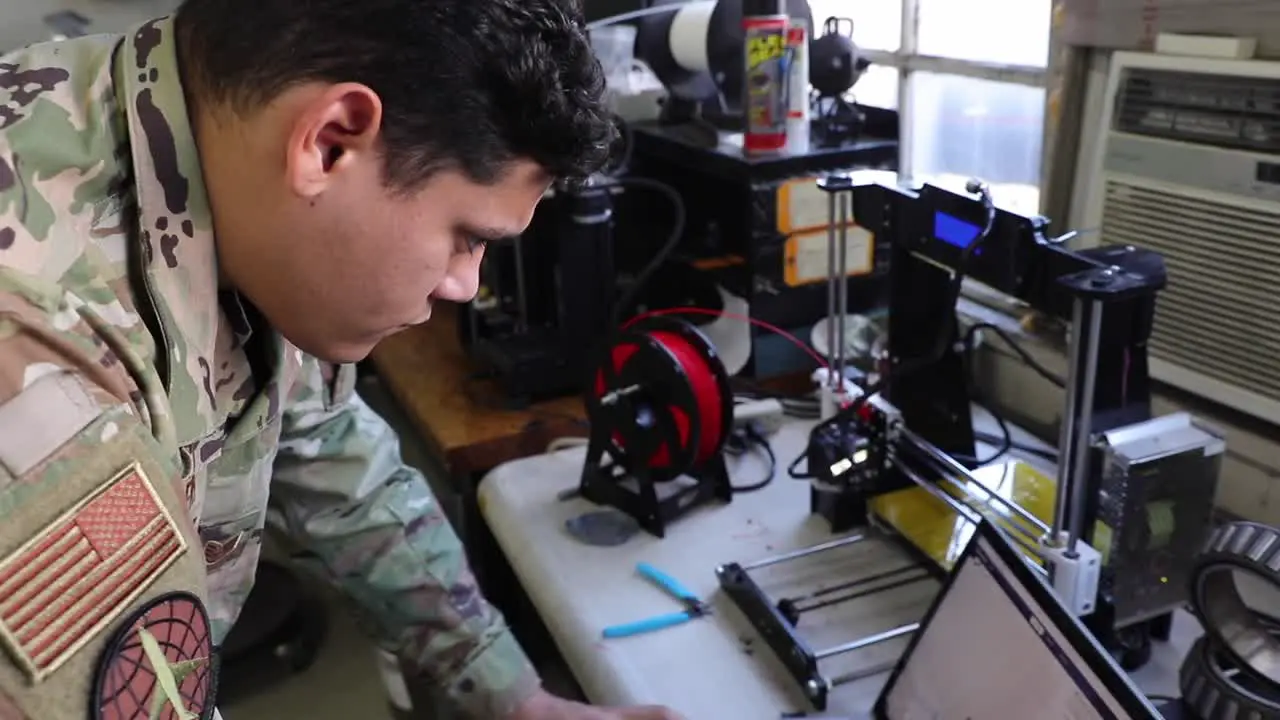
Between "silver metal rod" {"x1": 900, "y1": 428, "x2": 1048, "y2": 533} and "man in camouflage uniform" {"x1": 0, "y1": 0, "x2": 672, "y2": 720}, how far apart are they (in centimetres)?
56

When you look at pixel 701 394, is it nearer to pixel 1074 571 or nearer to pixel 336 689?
pixel 1074 571

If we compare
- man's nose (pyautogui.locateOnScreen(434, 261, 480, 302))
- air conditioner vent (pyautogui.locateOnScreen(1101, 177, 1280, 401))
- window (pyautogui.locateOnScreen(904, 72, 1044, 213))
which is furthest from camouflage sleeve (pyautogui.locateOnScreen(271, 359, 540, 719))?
window (pyautogui.locateOnScreen(904, 72, 1044, 213))

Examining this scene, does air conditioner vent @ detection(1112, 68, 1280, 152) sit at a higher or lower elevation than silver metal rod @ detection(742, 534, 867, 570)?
higher

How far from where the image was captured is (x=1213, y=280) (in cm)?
120

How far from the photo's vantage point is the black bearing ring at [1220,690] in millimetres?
779

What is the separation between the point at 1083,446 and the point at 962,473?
16 centimetres

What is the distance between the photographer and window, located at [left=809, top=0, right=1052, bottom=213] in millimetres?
1634

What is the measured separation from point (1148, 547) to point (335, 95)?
2.58 ft

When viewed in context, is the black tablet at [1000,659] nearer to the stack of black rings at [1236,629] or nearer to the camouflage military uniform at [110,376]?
the stack of black rings at [1236,629]

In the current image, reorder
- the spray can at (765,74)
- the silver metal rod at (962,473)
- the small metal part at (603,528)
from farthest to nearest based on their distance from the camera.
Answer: the spray can at (765,74) < the small metal part at (603,528) < the silver metal rod at (962,473)

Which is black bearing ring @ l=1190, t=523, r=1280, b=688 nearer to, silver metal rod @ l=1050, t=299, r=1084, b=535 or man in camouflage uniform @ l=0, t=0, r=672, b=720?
silver metal rod @ l=1050, t=299, r=1084, b=535

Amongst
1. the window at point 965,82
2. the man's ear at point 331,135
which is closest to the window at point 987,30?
the window at point 965,82

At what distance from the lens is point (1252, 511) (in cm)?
117

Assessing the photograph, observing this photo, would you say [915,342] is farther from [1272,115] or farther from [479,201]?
[479,201]
